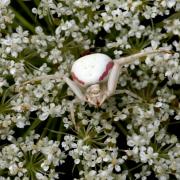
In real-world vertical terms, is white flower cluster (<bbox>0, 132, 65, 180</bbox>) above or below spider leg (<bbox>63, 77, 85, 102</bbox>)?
below

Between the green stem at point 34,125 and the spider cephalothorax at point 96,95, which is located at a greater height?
the spider cephalothorax at point 96,95

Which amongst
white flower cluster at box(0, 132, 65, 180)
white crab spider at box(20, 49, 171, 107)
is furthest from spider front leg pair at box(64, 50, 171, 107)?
white flower cluster at box(0, 132, 65, 180)

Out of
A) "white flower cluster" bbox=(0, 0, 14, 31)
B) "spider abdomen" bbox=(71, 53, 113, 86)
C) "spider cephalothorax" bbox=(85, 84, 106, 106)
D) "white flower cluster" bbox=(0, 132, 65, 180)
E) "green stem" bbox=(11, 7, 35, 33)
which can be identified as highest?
"white flower cluster" bbox=(0, 0, 14, 31)

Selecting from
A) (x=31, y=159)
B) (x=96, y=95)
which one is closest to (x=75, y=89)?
(x=96, y=95)

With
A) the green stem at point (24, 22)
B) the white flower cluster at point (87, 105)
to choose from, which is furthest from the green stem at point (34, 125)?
the green stem at point (24, 22)

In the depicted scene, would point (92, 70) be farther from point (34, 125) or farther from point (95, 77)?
point (34, 125)

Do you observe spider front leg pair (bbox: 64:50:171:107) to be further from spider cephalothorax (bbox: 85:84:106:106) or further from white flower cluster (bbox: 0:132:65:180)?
white flower cluster (bbox: 0:132:65:180)

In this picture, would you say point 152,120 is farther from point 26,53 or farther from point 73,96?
point 26,53

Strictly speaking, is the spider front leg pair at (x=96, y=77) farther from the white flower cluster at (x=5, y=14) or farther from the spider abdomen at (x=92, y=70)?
the white flower cluster at (x=5, y=14)

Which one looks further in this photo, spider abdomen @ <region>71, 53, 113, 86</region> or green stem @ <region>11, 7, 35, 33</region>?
green stem @ <region>11, 7, 35, 33</region>
